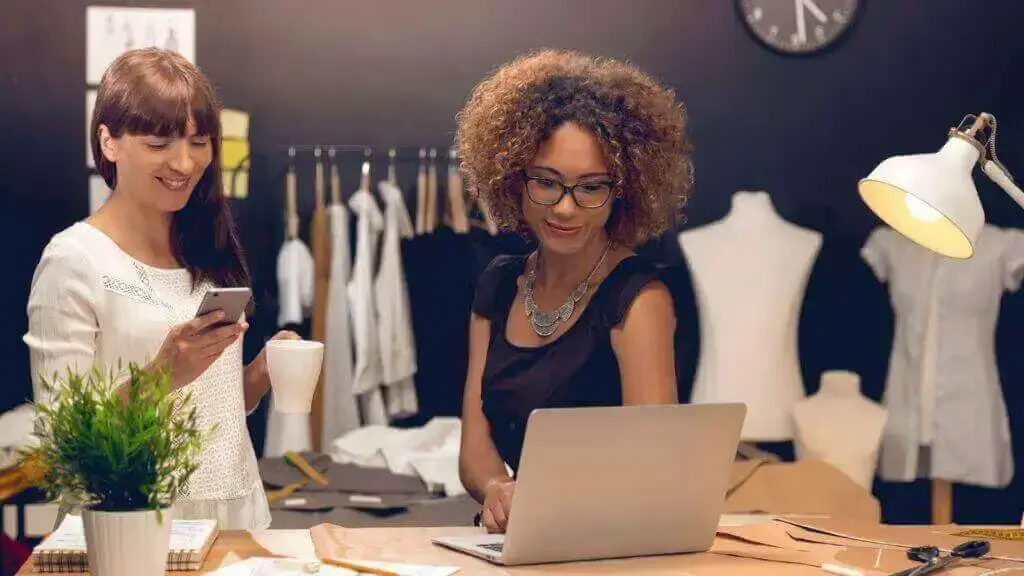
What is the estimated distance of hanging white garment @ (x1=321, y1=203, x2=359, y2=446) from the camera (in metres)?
5.12

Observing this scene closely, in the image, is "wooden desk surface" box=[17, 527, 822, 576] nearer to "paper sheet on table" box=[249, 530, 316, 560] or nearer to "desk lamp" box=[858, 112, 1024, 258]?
"paper sheet on table" box=[249, 530, 316, 560]

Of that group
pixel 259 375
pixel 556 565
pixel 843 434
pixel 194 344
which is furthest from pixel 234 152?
pixel 556 565

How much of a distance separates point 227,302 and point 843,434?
3.41 meters

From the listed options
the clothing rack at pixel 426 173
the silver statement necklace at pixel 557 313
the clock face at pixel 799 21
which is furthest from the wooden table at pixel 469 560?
the clock face at pixel 799 21

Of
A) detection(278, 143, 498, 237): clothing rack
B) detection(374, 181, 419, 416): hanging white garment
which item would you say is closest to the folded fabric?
detection(374, 181, 419, 416): hanging white garment

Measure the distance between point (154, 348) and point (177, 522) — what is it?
40 centimetres

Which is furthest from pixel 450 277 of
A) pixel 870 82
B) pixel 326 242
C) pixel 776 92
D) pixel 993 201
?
pixel 993 201

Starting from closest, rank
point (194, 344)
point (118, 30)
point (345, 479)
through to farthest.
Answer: point (194, 344) < point (345, 479) < point (118, 30)

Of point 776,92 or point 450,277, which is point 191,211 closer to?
point 450,277

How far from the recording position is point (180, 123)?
2361 millimetres

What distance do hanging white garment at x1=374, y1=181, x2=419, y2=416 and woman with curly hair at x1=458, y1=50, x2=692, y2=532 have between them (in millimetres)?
2601

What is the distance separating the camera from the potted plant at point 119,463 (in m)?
1.68

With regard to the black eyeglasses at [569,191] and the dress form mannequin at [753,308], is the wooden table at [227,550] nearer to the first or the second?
the black eyeglasses at [569,191]

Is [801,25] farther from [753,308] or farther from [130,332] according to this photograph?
[130,332]
